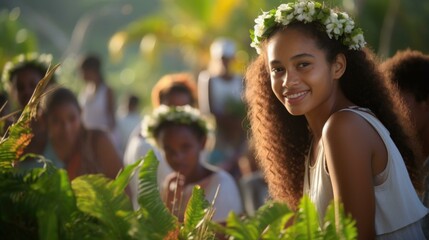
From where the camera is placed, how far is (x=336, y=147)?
12.9ft

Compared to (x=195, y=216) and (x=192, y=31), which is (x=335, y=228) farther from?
(x=192, y=31)

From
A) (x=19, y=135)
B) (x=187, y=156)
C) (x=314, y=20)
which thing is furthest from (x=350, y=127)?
(x=187, y=156)

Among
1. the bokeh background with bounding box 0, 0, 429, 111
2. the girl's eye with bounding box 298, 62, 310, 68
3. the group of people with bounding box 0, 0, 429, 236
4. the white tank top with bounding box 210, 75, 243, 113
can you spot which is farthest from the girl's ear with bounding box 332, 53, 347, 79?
the white tank top with bounding box 210, 75, 243, 113

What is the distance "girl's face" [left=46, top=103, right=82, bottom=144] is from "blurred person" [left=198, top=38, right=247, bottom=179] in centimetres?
380

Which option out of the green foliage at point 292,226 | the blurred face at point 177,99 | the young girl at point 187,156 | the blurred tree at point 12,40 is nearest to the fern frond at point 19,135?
the green foliage at point 292,226

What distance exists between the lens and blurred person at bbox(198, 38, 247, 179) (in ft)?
38.3

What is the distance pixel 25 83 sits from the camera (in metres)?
8.30

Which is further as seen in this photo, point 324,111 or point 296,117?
point 296,117

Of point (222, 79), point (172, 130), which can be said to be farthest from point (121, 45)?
point (172, 130)

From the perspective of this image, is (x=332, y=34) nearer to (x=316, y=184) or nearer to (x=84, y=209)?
(x=316, y=184)

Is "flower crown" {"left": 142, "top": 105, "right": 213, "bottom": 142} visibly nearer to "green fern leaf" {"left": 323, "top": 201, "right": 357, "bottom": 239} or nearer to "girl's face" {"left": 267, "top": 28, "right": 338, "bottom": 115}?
"girl's face" {"left": 267, "top": 28, "right": 338, "bottom": 115}

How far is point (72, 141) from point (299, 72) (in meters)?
3.74

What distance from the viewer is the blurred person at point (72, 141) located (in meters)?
7.53

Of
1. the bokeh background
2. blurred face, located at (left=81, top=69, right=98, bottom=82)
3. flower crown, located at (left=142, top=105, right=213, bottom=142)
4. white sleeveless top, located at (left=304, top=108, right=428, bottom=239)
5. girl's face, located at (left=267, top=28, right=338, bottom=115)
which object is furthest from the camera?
the bokeh background
